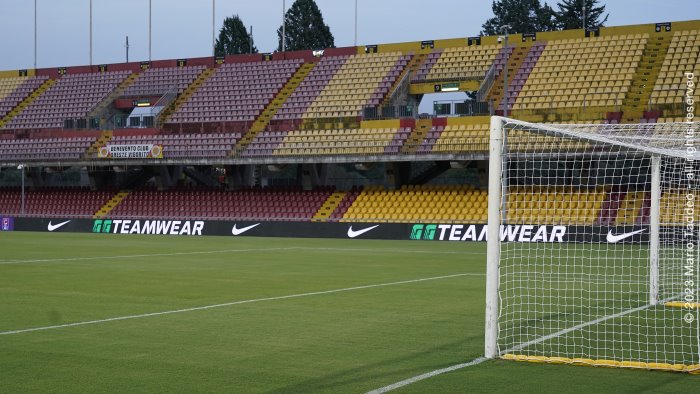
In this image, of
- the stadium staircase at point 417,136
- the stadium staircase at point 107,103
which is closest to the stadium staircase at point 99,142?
the stadium staircase at point 107,103

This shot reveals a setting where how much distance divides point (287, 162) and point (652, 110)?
17043mm

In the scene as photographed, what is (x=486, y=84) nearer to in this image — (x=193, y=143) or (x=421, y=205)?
(x=421, y=205)

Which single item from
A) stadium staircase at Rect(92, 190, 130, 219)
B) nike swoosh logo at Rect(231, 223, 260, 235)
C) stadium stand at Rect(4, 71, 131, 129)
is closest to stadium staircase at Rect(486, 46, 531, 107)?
nike swoosh logo at Rect(231, 223, 260, 235)

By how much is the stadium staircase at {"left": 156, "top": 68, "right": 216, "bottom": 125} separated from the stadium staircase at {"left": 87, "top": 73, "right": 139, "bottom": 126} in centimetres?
423

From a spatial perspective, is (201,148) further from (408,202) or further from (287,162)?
(408,202)

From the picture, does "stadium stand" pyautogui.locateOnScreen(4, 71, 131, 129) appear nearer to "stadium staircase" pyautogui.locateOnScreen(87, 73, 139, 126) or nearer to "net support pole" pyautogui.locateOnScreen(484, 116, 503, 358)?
"stadium staircase" pyautogui.locateOnScreen(87, 73, 139, 126)

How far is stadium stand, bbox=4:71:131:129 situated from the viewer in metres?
54.8

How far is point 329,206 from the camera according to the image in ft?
145

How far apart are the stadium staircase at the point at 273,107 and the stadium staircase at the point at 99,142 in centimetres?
871

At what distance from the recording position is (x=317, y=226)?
39.5 m

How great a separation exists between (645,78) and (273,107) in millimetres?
19484

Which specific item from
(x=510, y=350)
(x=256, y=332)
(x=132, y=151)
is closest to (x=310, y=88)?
(x=132, y=151)

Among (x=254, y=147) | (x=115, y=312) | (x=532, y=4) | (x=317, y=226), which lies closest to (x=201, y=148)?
(x=254, y=147)

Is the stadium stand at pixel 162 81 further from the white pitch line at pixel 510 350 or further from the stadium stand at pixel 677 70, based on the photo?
the white pitch line at pixel 510 350
